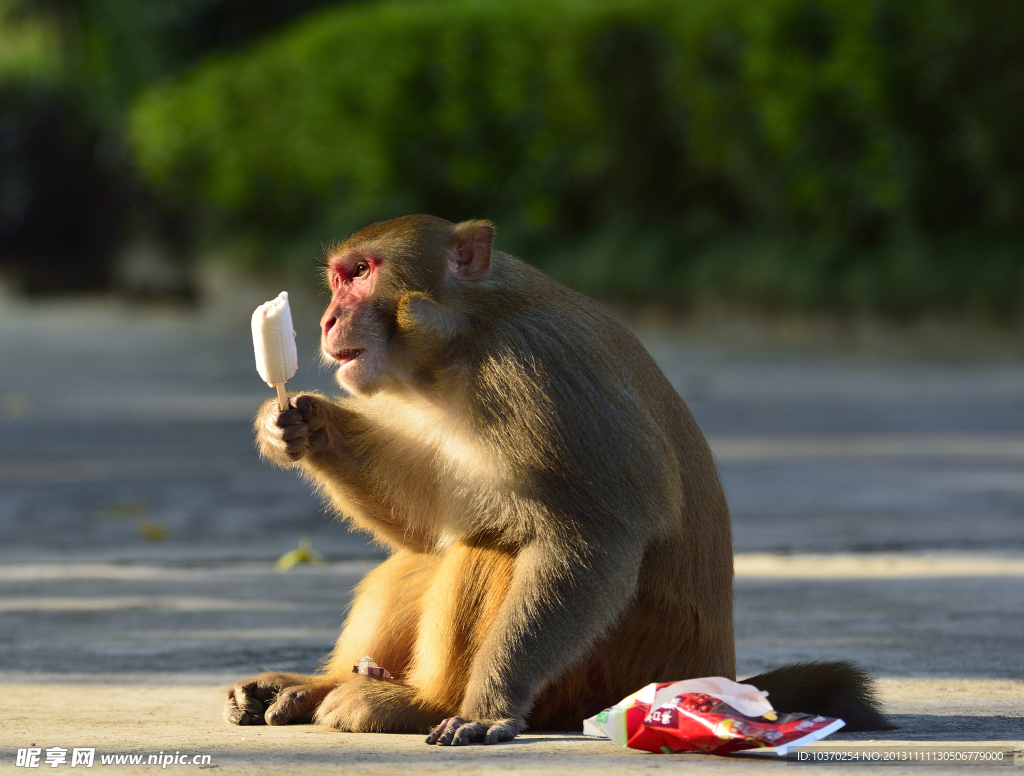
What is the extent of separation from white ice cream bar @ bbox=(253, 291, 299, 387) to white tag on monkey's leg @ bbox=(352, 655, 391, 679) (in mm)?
700

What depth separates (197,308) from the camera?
2606cm

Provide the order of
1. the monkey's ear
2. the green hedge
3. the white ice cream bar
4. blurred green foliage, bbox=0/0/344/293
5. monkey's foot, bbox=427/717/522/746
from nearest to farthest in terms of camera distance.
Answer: monkey's foot, bbox=427/717/522/746 < the monkey's ear < the white ice cream bar < the green hedge < blurred green foliage, bbox=0/0/344/293

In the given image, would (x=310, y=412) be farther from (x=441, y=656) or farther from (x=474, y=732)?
(x=474, y=732)

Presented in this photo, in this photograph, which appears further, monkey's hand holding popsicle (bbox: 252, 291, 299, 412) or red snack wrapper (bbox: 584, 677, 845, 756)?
monkey's hand holding popsicle (bbox: 252, 291, 299, 412)

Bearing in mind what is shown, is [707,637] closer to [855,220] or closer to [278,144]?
[855,220]

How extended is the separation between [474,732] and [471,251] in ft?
3.66

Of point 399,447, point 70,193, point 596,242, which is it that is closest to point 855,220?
point 596,242

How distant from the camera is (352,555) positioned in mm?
6656

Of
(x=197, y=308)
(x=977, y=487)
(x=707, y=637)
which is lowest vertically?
(x=707, y=637)

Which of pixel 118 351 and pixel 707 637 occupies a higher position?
pixel 118 351

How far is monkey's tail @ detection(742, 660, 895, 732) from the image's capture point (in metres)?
3.51

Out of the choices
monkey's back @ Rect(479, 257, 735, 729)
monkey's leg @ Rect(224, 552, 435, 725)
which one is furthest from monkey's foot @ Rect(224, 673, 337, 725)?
monkey's back @ Rect(479, 257, 735, 729)

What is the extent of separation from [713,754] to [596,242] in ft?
49.3

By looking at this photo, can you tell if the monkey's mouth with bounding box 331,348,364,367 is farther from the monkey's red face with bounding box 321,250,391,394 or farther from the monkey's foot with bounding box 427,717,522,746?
the monkey's foot with bounding box 427,717,522,746
